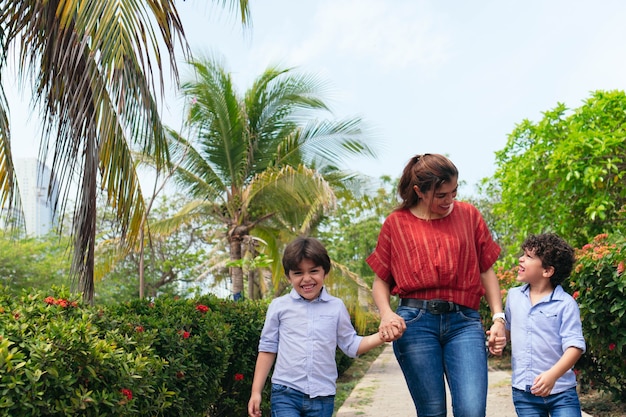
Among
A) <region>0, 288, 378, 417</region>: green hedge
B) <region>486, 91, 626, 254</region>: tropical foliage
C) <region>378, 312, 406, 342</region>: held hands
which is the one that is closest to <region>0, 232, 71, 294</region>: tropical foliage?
<region>486, 91, 626, 254</region>: tropical foliage

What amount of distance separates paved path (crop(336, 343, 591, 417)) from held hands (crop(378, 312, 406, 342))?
14.3 feet

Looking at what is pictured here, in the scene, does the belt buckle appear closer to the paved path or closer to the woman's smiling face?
the woman's smiling face

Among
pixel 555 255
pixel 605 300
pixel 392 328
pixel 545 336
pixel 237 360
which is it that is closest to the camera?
pixel 392 328

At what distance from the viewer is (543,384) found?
349cm

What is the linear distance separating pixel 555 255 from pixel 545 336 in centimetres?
45

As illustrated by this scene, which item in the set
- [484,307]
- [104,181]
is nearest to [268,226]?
[484,307]

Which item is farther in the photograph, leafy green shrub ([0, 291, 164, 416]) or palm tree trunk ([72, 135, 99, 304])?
palm tree trunk ([72, 135, 99, 304])

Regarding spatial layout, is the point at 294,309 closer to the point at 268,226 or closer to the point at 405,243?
the point at 405,243

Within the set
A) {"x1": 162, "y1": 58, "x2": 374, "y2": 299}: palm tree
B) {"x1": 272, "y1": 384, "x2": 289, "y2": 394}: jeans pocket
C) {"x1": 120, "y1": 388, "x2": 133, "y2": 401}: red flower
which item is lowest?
{"x1": 120, "y1": 388, "x2": 133, "y2": 401}: red flower

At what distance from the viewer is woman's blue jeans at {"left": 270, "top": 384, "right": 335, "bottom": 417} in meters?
3.50

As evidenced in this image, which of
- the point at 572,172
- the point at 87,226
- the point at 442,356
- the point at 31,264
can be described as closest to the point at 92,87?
the point at 87,226

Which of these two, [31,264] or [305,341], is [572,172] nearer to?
[305,341]

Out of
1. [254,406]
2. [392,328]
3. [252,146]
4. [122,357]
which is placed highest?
[252,146]

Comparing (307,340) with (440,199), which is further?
(307,340)
